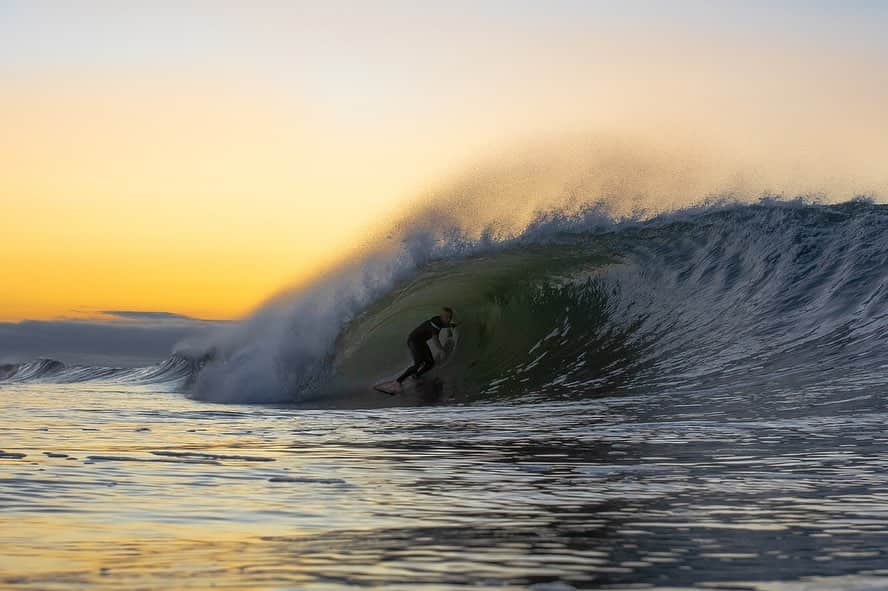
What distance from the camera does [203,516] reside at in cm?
457

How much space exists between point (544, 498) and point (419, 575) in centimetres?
188

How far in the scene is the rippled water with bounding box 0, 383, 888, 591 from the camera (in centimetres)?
345

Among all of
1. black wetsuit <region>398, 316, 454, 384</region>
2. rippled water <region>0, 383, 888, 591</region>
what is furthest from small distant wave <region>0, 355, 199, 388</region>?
rippled water <region>0, 383, 888, 591</region>

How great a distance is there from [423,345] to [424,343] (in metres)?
0.04

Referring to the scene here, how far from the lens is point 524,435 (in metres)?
8.48

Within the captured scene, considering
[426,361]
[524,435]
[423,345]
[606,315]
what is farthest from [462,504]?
[606,315]

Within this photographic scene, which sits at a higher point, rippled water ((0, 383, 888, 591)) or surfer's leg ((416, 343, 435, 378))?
surfer's leg ((416, 343, 435, 378))

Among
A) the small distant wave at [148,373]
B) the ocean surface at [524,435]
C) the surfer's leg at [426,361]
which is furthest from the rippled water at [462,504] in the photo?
the small distant wave at [148,373]

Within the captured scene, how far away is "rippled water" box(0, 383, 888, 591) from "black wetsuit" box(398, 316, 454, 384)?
4.97 m

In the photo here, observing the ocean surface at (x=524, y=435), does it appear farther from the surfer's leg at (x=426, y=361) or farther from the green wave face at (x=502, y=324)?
the surfer's leg at (x=426, y=361)

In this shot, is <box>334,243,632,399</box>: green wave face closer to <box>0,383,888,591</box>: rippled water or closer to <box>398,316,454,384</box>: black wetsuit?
<box>398,316,454,384</box>: black wetsuit

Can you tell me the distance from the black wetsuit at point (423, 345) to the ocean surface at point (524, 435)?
0.98 feet

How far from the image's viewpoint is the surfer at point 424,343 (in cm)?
1445

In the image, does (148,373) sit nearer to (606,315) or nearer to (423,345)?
(423,345)
